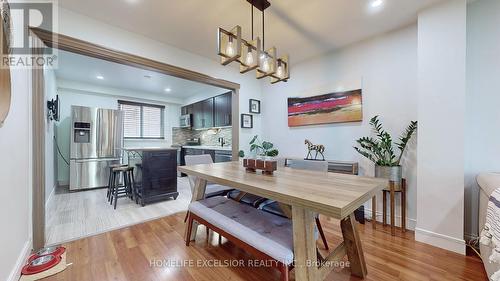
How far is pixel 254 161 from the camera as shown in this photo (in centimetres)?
180

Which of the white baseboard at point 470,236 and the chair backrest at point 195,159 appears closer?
the white baseboard at point 470,236

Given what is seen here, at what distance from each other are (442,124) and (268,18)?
219cm

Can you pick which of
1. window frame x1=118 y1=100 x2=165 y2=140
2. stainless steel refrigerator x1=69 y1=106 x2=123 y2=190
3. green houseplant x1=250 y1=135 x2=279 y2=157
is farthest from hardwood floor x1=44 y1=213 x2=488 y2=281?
window frame x1=118 y1=100 x2=165 y2=140

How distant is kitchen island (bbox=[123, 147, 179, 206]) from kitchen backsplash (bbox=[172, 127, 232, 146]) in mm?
1971

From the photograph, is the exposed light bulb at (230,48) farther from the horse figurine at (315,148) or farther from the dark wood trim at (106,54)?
the horse figurine at (315,148)

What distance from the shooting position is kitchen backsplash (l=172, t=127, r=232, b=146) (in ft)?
17.5

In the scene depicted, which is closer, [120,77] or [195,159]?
[195,159]

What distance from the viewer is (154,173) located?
3.27m

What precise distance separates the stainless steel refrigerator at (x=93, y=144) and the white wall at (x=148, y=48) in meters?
2.75

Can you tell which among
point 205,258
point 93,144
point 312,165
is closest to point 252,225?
point 205,258

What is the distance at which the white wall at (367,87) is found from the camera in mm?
2381

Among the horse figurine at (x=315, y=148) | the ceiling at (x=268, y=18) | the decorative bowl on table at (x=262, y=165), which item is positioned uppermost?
the ceiling at (x=268, y=18)

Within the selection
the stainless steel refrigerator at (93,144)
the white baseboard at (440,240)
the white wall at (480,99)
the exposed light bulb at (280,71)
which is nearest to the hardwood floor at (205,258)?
the white baseboard at (440,240)

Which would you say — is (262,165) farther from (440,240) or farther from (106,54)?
(106,54)
